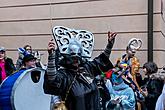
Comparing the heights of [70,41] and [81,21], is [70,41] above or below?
below

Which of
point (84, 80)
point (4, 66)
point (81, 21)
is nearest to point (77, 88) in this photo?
point (84, 80)

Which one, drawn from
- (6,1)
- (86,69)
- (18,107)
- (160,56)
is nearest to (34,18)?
(6,1)

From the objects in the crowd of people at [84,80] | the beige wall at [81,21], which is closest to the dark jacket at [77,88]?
the crowd of people at [84,80]

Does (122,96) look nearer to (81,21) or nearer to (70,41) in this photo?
(70,41)

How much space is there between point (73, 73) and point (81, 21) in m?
5.02

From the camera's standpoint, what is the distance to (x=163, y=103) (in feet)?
14.6

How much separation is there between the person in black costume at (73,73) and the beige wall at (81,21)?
397cm

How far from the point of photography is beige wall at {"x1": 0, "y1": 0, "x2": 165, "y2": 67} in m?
8.92

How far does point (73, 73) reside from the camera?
4.63 m

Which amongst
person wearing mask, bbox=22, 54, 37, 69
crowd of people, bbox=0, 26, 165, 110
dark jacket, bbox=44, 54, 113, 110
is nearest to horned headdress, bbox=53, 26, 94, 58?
crowd of people, bbox=0, 26, 165, 110

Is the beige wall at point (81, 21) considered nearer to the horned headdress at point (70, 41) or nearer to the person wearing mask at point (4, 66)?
the person wearing mask at point (4, 66)

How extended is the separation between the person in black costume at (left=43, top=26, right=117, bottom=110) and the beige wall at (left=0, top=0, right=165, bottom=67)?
13.0ft

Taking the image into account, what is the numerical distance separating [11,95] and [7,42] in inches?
205

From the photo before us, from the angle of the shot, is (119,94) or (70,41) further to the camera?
(119,94)
